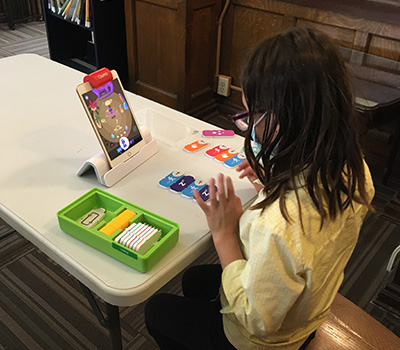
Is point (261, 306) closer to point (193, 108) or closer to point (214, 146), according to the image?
point (214, 146)

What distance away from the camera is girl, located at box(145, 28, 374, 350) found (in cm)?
74

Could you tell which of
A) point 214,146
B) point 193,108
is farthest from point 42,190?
point 193,108

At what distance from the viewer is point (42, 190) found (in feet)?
3.40

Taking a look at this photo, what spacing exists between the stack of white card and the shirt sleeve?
183mm

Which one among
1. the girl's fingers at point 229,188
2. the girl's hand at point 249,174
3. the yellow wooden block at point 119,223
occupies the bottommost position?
the girl's hand at point 249,174

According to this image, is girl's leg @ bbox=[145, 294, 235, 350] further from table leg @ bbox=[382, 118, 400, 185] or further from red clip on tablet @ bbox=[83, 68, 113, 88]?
table leg @ bbox=[382, 118, 400, 185]

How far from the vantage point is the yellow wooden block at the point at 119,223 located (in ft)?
2.87

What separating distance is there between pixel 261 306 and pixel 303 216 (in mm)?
179

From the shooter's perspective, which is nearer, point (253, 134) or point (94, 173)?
point (253, 134)

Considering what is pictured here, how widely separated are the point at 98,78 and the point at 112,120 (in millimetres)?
111

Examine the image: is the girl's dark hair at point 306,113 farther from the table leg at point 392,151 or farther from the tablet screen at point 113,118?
the table leg at point 392,151

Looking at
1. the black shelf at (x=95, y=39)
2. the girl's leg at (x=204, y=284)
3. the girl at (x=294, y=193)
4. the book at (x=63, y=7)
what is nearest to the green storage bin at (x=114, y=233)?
the girl at (x=294, y=193)

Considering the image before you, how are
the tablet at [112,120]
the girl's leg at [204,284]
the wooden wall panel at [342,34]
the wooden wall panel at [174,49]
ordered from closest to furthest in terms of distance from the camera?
the tablet at [112,120] → the girl's leg at [204,284] → the wooden wall panel at [342,34] → the wooden wall panel at [174,49]

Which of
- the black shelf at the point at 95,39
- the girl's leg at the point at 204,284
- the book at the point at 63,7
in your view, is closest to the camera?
the girl's leg at the point at 204,284
